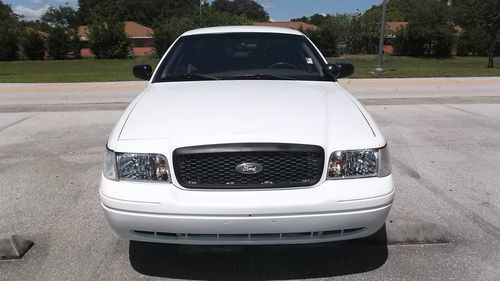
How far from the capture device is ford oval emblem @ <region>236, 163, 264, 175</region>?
2758 mm

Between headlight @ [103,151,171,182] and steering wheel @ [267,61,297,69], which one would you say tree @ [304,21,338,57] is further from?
headlight @ [103,151,171,182]

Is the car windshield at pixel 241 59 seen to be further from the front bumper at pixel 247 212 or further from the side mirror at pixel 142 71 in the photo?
the front bumper at pixel 247 212

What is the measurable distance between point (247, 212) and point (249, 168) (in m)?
0.25

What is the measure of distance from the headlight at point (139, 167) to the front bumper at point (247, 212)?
0.17 ft

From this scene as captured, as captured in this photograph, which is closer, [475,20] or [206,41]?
[206,41]

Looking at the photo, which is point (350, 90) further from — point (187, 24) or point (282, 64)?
point (187, 24)

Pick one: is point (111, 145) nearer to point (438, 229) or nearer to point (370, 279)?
point (370, 279)

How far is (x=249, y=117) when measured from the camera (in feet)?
9.93

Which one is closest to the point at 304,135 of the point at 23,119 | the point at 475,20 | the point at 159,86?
the point at 159,86

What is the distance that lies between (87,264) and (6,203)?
1.63m

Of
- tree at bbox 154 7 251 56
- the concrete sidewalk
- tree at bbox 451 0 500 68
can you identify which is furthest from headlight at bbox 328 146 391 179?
tree at bbox 154 7 251 56

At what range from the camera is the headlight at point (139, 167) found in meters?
2.82

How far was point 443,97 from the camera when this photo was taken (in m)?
11.0

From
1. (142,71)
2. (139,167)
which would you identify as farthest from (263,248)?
(142,71)
